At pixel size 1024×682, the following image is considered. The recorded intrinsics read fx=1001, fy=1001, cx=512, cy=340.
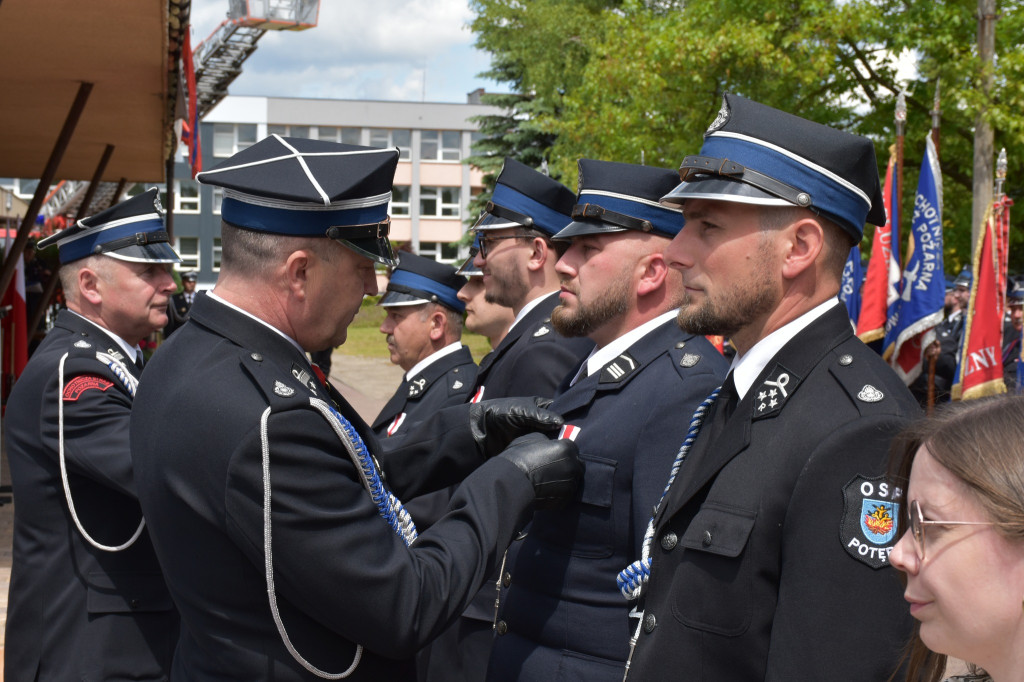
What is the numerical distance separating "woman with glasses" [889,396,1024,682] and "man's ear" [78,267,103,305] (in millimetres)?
3481

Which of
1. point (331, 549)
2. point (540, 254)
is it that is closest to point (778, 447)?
point (331, 549)

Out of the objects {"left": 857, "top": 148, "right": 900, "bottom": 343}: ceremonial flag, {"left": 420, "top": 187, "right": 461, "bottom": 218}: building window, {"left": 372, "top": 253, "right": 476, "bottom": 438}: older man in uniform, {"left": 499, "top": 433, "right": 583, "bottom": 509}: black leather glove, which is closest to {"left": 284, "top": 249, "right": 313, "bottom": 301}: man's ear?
{"left": 499, "top": 433, "right": 583, "bottom": 509}: black leather glove

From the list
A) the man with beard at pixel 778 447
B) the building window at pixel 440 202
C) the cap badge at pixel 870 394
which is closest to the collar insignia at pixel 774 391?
the man with beard at pixel 778 447

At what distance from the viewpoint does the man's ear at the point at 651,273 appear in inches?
123

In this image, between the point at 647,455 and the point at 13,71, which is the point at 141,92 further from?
the point at 647,455

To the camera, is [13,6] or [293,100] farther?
[293,100]

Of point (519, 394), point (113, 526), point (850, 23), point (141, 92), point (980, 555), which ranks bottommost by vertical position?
point (113, 526)

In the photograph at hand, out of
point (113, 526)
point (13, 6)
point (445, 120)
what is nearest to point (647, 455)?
point (113, 526)

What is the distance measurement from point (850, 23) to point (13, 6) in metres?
9.04

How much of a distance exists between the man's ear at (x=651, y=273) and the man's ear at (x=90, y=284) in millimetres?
2287

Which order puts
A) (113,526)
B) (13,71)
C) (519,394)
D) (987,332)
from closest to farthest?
(113,526) → (519,394) → (13,71) → (987,332)

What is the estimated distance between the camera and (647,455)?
2643 millimetres

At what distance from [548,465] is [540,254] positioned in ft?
6.64

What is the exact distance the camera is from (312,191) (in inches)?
87.9
